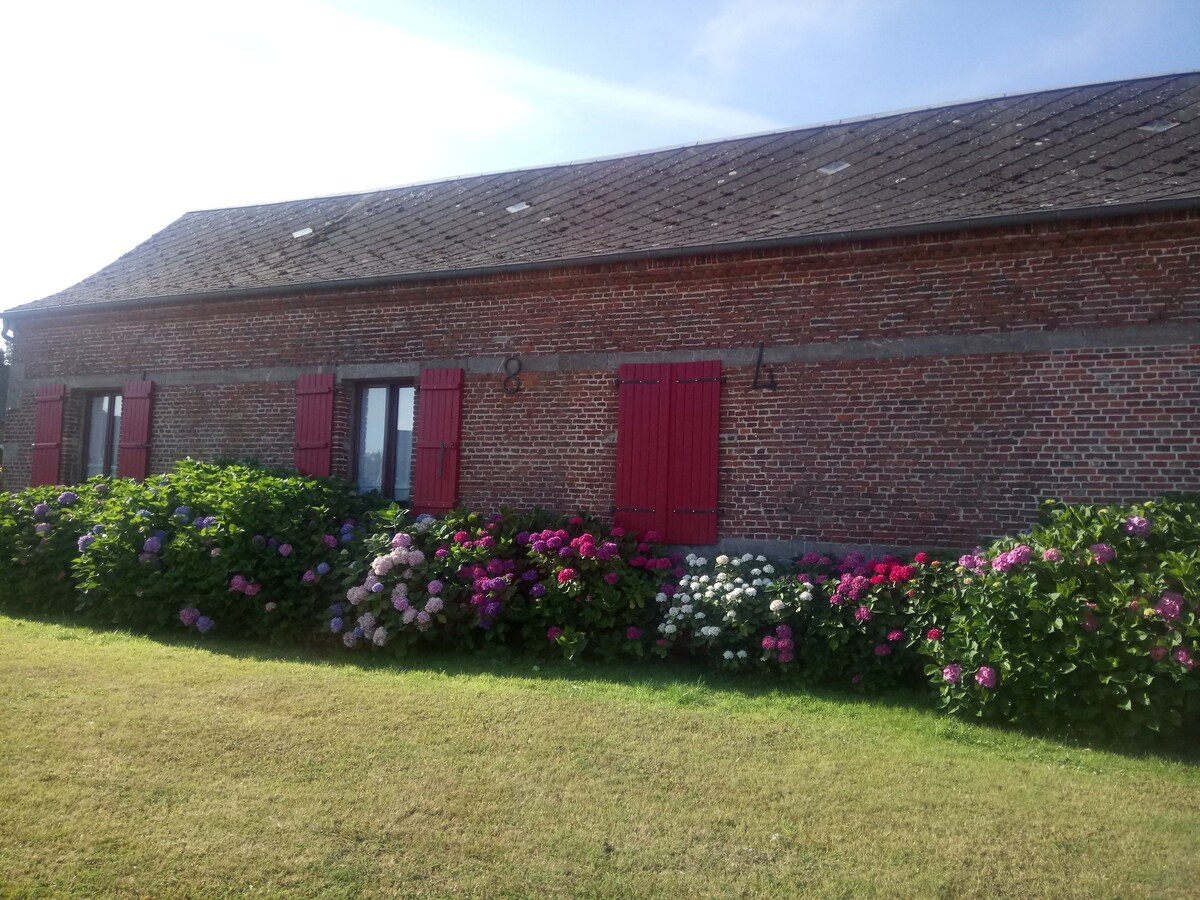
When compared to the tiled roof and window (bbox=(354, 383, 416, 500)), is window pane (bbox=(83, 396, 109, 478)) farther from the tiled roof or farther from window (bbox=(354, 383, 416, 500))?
window (bbox=(354, 383, 416, 500))

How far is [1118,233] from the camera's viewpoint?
7645 millimetres

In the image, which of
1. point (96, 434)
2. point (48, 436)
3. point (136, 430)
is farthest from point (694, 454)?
point (48, 436)

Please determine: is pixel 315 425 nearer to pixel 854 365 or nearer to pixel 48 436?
pixel 48 436

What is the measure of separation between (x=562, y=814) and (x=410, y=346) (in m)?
7.10

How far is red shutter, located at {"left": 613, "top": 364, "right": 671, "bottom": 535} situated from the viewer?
30.1ft

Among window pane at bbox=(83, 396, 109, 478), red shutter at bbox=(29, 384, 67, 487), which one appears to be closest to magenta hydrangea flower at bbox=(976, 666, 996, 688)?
window pane at bbox=(83, 396, 109, 478)

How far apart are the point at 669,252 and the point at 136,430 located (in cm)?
725

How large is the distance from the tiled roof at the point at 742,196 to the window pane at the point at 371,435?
4.55 ft

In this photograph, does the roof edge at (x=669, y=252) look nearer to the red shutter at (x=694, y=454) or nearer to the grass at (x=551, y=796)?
the red shutter at (x=694, y=454)

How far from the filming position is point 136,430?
39.6 ft

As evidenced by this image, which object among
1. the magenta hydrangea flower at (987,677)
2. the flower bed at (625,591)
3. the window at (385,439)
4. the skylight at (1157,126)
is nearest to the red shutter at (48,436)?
the flower bed at (625,591)

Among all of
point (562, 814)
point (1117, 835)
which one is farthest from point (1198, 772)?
point (562, 814)

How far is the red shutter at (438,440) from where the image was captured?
1022cm

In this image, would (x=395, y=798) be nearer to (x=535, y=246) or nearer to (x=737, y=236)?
(x=737, y=236)
